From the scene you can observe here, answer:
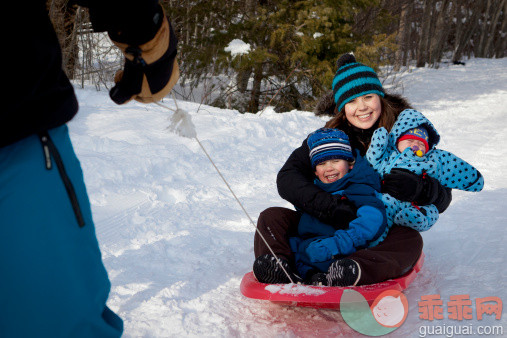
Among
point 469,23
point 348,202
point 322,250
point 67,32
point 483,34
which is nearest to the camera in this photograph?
point 322,250

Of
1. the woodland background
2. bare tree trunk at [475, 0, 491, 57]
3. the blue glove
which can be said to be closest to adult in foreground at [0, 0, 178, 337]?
the blue glove

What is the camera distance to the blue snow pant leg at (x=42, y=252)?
0.83 meters

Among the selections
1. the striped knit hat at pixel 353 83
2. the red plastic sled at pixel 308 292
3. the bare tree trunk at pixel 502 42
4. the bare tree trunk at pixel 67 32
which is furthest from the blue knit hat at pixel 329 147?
the bare tree trunk at pixel 502 42

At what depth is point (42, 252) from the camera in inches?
33.8

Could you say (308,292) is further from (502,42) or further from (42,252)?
(502,42)

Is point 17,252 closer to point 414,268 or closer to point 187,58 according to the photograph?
point 414,268

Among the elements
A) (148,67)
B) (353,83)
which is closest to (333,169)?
(353,83)

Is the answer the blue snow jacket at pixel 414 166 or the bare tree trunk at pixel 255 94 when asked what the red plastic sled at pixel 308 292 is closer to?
the blue snow jacket at pixel 414 166

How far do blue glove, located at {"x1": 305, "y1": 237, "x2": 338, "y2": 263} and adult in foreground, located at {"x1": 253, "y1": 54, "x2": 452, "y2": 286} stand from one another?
6 cm

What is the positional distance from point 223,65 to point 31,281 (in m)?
6.37

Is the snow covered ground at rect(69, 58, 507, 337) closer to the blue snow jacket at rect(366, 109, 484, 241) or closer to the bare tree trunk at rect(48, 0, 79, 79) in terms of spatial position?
the blue snow jacket at rect(366, 109, 484, 241)

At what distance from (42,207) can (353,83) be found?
86.5 inches

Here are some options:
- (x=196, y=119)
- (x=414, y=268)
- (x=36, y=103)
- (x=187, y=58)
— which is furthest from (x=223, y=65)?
(x=36, y=103)

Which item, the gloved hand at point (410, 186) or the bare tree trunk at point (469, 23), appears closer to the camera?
the gloved hand at point (410, 186)
